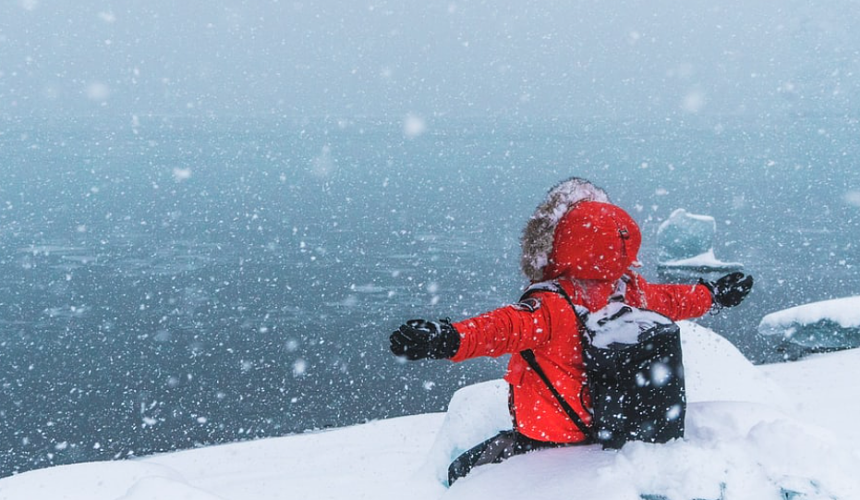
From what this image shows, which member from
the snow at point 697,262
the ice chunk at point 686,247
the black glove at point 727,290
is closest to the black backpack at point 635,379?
the black glove at point 727,290

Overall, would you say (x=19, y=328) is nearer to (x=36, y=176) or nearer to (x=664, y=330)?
(x=664, y=330)

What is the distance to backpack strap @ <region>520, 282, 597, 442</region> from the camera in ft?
7.05

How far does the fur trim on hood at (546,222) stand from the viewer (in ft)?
7.68

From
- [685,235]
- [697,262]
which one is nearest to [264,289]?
[685,235]

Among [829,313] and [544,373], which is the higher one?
[544,373]

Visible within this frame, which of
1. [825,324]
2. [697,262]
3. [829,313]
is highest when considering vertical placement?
[829,313]

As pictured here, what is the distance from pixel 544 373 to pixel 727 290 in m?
0.90

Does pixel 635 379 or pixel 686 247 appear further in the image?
pixel 686 247

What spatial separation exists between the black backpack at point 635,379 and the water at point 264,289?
12.1 metres

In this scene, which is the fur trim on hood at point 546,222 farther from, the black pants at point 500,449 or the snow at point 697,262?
the snow at point 697,262

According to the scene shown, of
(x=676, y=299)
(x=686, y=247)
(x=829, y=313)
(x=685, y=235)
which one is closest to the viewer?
(x=676, y=299)

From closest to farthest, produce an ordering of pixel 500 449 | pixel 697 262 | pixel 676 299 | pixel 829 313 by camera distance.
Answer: pixel 500 449 → pixel 676 299 → pixel 829 313 → pixel 697 262

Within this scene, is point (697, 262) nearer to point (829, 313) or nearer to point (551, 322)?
point (829, 313)

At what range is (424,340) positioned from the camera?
1.93 metres
